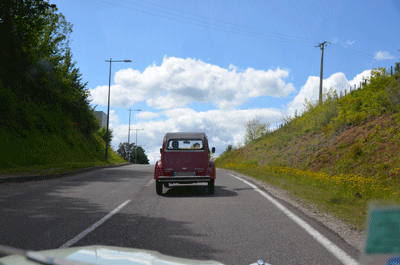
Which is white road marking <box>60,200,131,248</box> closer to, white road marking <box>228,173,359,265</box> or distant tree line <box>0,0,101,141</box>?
white road marking <box>228,173,359,265</box>

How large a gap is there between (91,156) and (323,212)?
32.8 m

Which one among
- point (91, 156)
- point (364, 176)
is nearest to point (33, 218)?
point (364, 176)

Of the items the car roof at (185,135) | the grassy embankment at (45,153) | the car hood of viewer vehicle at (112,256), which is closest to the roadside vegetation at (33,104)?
the grassy embankment at (45,153)

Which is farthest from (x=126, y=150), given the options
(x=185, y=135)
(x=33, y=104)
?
(x=185, y=135)

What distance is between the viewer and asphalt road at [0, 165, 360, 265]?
14.6ft

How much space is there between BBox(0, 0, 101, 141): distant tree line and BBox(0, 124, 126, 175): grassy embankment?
2.39ft

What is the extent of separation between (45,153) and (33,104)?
17.8 ft

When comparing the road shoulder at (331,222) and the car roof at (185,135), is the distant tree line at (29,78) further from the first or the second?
the road shoulder at (331,222)

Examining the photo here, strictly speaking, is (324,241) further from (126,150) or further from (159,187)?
(126,150)

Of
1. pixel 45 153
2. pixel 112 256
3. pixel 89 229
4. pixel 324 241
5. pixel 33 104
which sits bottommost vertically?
pixel 89 229

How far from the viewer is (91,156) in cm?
3675

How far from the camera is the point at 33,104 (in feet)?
91.1

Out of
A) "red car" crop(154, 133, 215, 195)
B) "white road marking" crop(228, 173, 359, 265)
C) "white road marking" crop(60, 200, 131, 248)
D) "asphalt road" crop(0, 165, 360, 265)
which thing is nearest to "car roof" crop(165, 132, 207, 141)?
"red car" crop(154, 133, 215, 195)

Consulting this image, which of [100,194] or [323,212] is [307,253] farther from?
[100,194]
